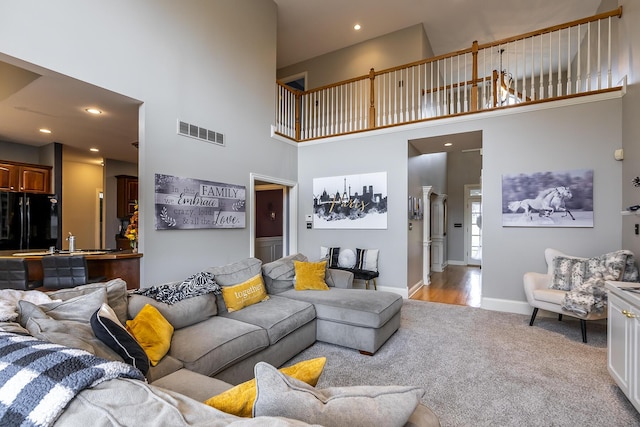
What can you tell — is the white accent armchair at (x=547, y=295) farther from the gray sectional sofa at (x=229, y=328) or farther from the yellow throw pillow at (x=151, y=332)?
the yellow throw pillow at (x=151, y=332)

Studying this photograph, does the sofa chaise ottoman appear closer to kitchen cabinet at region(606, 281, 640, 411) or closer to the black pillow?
kitchen cabinet at region(606, 281, 640, 411)

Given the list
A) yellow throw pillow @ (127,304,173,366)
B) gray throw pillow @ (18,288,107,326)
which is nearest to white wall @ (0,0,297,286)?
yellow throw pillow @ (127,304,173,366)

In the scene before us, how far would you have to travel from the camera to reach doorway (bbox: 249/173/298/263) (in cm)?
492

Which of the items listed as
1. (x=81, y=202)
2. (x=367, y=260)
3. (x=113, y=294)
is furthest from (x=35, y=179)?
(x=367, y=260)

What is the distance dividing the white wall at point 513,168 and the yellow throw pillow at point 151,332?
12.7 ft

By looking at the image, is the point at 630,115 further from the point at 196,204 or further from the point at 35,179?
the point at 35,179

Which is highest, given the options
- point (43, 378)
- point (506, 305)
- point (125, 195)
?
point (125, 195)

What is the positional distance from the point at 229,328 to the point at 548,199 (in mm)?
4353

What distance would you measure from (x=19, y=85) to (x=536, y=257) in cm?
673

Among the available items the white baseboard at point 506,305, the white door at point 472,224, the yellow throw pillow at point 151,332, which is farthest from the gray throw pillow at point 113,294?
the white door at point 472,224

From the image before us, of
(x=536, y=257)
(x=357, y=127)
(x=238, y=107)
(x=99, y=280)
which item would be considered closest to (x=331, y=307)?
(x=99, y=280)

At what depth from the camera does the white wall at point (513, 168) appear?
149 inches

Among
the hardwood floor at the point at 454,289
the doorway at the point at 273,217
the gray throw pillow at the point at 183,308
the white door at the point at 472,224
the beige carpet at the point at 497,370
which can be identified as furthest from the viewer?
the white door at the point at 472,224

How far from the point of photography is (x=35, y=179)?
5645 mm
